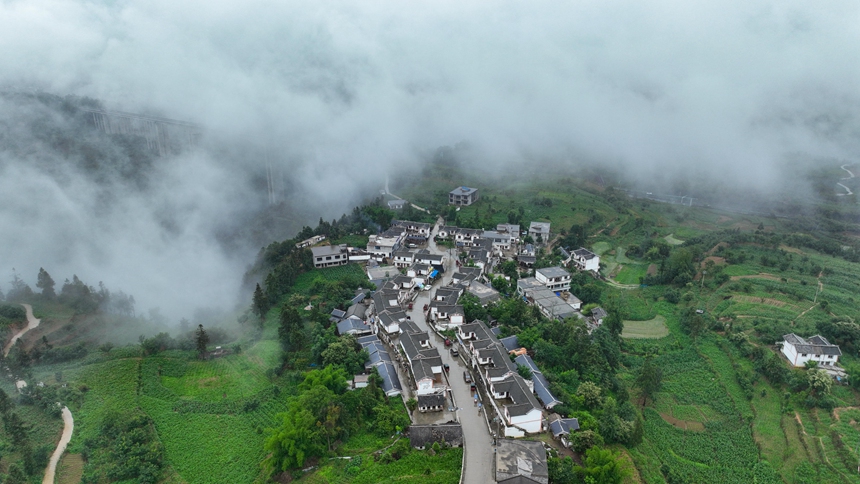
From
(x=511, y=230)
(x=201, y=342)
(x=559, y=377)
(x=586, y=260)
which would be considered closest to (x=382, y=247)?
(x=511, y=230)

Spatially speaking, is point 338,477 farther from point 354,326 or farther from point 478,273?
point 478,273

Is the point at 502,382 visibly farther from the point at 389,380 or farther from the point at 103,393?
the point at 103,393

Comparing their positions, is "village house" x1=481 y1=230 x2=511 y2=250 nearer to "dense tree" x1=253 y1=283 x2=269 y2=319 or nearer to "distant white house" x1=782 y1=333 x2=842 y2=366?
"dense tree" x1=253 y1=283 x2=269 y2=319

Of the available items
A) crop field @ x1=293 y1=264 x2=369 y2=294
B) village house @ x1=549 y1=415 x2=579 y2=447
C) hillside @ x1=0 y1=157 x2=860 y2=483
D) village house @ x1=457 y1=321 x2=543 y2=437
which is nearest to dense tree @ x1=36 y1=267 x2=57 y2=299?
hillside @ x1=0 y1=157 x2=860 y2=483

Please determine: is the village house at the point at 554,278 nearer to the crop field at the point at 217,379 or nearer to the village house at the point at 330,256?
the village house at the point at 330,256

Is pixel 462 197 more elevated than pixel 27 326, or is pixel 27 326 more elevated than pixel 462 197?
pixel 462 197

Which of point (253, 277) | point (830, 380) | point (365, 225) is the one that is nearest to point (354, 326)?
point (253, 277)
